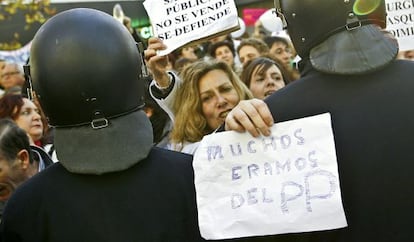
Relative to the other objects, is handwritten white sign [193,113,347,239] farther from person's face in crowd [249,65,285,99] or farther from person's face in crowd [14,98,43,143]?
person's face in crowd [14,98,43,143]

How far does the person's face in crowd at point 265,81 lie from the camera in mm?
4953

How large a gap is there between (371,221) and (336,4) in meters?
0.64

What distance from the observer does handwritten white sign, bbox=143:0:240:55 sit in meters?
3.61

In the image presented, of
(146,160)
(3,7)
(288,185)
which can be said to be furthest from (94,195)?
(3,7)

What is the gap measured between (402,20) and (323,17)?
228cm

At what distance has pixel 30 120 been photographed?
4938 millimetres

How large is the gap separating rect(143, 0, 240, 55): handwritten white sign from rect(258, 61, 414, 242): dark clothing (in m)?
1.84

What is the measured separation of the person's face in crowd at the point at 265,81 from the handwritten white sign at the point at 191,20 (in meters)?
1.34

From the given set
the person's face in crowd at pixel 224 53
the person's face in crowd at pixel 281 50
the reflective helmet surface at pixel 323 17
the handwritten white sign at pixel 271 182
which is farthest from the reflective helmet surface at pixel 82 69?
the person's face in crowd at pixel 224 53

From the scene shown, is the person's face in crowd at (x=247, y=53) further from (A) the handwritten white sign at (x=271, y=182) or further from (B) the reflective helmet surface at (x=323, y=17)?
(A) the handwritten white sign at (x=271, y=182)

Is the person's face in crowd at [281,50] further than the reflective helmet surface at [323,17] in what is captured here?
Yes

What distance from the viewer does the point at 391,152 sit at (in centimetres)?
175

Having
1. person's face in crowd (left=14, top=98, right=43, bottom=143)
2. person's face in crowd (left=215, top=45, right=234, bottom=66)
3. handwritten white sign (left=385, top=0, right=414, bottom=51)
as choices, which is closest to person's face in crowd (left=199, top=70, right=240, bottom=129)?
handwritten white sign (left=385, top=0, right=414, bottom=51)

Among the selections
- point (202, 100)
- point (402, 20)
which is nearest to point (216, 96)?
point (202, 100)
